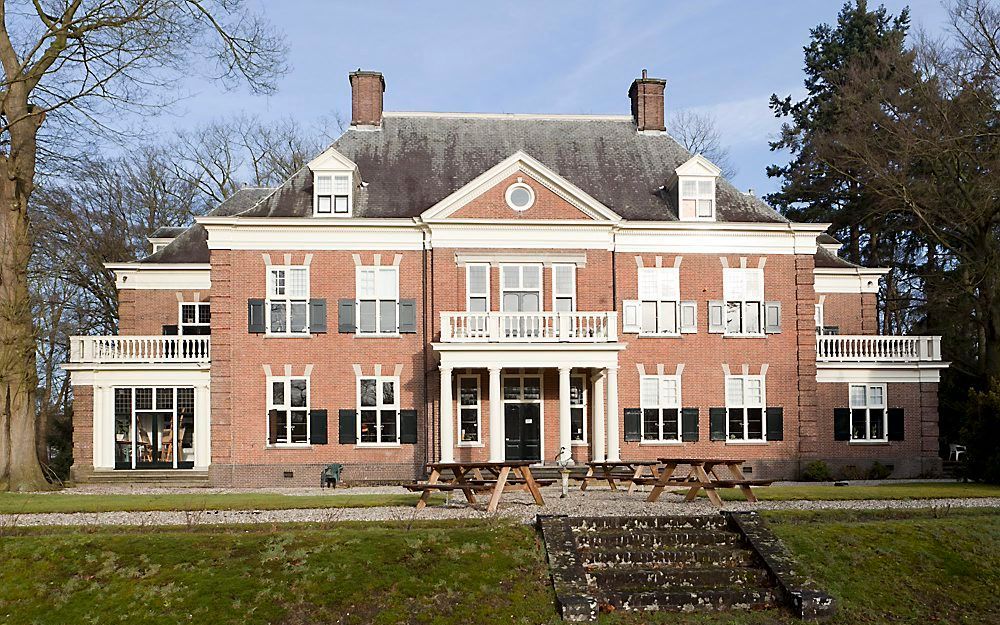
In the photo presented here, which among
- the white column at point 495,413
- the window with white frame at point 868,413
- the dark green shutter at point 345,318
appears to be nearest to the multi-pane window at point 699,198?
the window with white frame at point 868,413

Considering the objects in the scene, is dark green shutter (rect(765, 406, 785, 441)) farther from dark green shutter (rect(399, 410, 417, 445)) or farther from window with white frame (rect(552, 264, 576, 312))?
dark green shutter (rect(399, 410, 417, 445))

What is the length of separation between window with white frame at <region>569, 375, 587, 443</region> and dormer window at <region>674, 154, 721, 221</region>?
19.5 feet

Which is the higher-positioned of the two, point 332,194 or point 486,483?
point 332,194

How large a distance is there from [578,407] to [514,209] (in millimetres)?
6222

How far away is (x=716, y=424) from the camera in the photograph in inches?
1214

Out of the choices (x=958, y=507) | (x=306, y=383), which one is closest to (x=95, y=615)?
(x=958, y=507)

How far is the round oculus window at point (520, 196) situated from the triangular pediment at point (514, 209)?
5cm

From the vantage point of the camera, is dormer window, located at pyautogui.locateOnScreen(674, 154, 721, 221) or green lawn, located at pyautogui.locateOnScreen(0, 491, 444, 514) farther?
dormer window, located at pyautogui.locateOnScreen(674, 154, 721, 221)

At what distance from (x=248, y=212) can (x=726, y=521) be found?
19.1m

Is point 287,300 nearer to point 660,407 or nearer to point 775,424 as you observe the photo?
point 660,407

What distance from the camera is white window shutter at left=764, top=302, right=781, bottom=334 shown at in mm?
31344

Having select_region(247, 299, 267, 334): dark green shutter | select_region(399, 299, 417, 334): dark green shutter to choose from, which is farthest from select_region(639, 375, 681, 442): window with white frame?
select_region(247, 299, 267, 334): dark green shutter

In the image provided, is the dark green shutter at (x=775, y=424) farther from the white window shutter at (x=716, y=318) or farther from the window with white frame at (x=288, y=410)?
the window with white frame at (x=288, y=410)

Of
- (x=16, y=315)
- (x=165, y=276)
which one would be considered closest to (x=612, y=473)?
(x=16, y=315)
